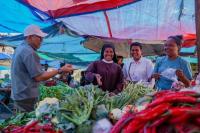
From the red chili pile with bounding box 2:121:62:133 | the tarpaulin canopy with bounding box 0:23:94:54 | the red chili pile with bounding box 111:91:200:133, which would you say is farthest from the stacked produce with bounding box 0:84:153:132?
the tarpaulin canopy with bounding box 0:23:94:54

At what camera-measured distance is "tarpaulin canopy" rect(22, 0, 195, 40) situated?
6277mm

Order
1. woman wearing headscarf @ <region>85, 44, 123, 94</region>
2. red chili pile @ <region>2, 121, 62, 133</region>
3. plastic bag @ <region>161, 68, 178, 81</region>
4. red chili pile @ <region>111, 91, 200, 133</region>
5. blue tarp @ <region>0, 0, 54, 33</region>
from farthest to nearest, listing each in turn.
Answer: blue tarp @ <region>0, 0, 54, 33</region>, woman wearing headscarf @ <region>85, 44, 123, 94</region>, plastic bag @ <region>161, 68, 178, 81</region>, red chili pile @ <region>2, 121, 62, 133</region>, red chili pile @ <region>111, 91, 200, 133</region>

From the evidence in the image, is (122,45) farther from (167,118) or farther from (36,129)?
(167,118)

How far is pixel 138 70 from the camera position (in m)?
5.61

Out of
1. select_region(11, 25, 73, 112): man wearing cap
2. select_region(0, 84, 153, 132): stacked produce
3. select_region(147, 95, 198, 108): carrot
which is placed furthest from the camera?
select_region(11, 25, 73, 112): man wearing cap

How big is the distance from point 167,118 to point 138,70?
3.93 m

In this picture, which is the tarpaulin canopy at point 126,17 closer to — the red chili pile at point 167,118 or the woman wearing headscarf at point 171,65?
the woman wearing headscarf at point 171,65

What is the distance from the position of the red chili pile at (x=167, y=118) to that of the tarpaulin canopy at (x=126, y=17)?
445cm

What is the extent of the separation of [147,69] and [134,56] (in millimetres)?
310

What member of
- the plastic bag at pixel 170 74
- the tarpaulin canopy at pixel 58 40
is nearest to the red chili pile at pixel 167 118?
the plastic bag at pixel 170 74

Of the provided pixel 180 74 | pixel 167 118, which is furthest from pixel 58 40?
pixel 167 118

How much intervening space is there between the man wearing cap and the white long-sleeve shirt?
60.7 inches

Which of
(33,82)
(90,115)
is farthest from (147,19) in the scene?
(90,115)

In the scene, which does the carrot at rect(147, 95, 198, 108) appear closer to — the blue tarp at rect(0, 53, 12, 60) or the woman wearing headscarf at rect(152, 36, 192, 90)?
the woman wearing headscarf at rect(152, 36, 192, 90)
